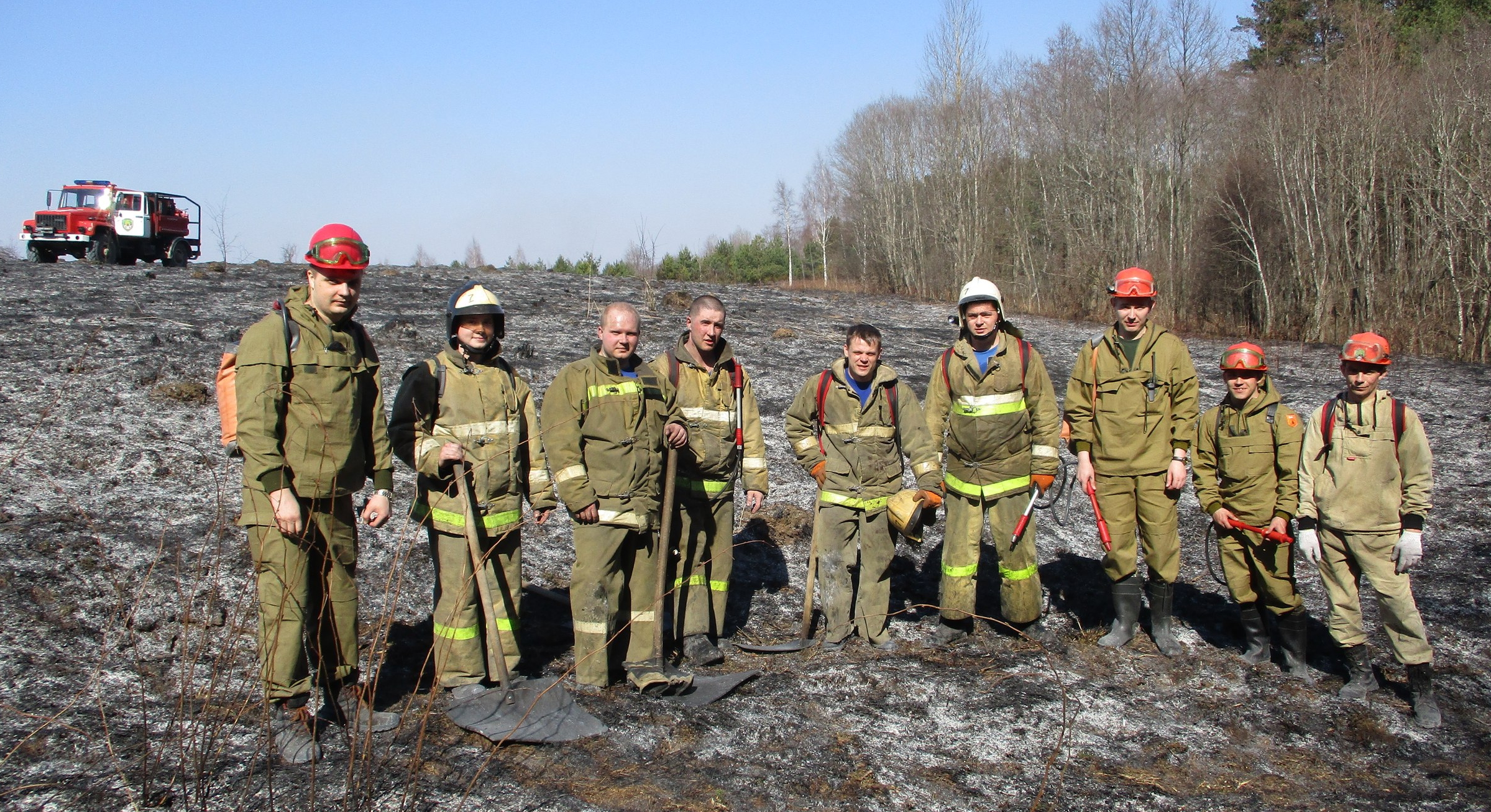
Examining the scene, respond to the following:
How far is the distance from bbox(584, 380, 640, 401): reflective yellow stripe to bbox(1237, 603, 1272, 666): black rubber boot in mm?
3562

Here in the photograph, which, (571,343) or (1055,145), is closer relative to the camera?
(571,343)

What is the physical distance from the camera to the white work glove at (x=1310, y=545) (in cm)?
459

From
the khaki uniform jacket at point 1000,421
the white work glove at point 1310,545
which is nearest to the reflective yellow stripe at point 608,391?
the khaki uniform jacket at point 1000,421

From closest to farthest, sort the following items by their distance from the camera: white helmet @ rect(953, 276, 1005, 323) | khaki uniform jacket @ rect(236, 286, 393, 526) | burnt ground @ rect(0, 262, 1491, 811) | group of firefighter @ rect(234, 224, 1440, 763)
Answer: burnt ground @ rect(0, 262, 1491, 811), khaki uniform jacket @ rect(236, 286, 393, 526), group of firefighter @ rect(234, 224, 1440, 763), white helmet @ rect(953, 276, 1005, 323)

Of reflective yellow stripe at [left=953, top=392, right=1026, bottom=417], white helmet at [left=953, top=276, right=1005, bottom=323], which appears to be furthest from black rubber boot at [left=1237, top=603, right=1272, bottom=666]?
white helmet at [left=953, top=276, right=1005, bottom=323]

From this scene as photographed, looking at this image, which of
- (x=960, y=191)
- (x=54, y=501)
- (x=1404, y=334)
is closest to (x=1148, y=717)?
(x=54, y=501)

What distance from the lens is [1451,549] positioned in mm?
6504

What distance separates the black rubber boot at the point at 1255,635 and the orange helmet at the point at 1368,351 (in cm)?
148

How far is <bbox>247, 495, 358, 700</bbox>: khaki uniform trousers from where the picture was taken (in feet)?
11.8

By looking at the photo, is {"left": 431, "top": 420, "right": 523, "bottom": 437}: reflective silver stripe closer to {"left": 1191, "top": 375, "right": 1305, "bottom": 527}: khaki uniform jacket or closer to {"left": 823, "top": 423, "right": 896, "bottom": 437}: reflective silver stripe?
{"left": 823, "top": 423, "right": 896, "bottom": 437}: reflective silver stripe

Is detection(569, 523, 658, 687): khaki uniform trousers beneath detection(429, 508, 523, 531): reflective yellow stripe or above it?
beneath

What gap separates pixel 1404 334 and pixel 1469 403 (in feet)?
17.8

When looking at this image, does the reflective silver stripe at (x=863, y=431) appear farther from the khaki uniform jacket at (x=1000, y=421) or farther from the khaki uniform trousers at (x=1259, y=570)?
the khaki uniform trousers at (x=1259, y=570)

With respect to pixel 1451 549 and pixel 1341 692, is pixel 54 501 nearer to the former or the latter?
pixel 1341 692
